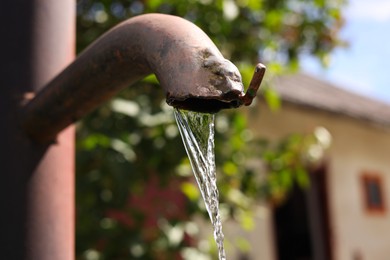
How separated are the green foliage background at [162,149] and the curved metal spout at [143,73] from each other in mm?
1647

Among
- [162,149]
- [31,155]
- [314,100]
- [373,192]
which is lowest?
[373,192]

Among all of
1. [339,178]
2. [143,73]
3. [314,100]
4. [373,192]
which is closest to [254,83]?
[143,73]

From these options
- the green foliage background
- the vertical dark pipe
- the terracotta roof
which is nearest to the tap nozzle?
the vertical dark pipe

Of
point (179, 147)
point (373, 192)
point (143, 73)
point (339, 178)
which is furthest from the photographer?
point (373, 192)

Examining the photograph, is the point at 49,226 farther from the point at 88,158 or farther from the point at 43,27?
the point at 88,158

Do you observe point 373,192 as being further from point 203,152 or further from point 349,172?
point 203,152

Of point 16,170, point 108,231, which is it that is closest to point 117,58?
point 16,170

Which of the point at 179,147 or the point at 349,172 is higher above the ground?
the point at 179,147

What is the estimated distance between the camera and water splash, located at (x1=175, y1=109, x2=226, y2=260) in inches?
42.5

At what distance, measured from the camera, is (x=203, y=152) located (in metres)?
1.11

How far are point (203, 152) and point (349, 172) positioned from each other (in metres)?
6.72

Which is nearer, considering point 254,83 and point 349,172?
point 254,83

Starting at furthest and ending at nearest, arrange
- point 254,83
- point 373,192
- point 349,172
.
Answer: point 373,192, point 349,172, point 254,83

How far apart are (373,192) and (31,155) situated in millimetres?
7211
